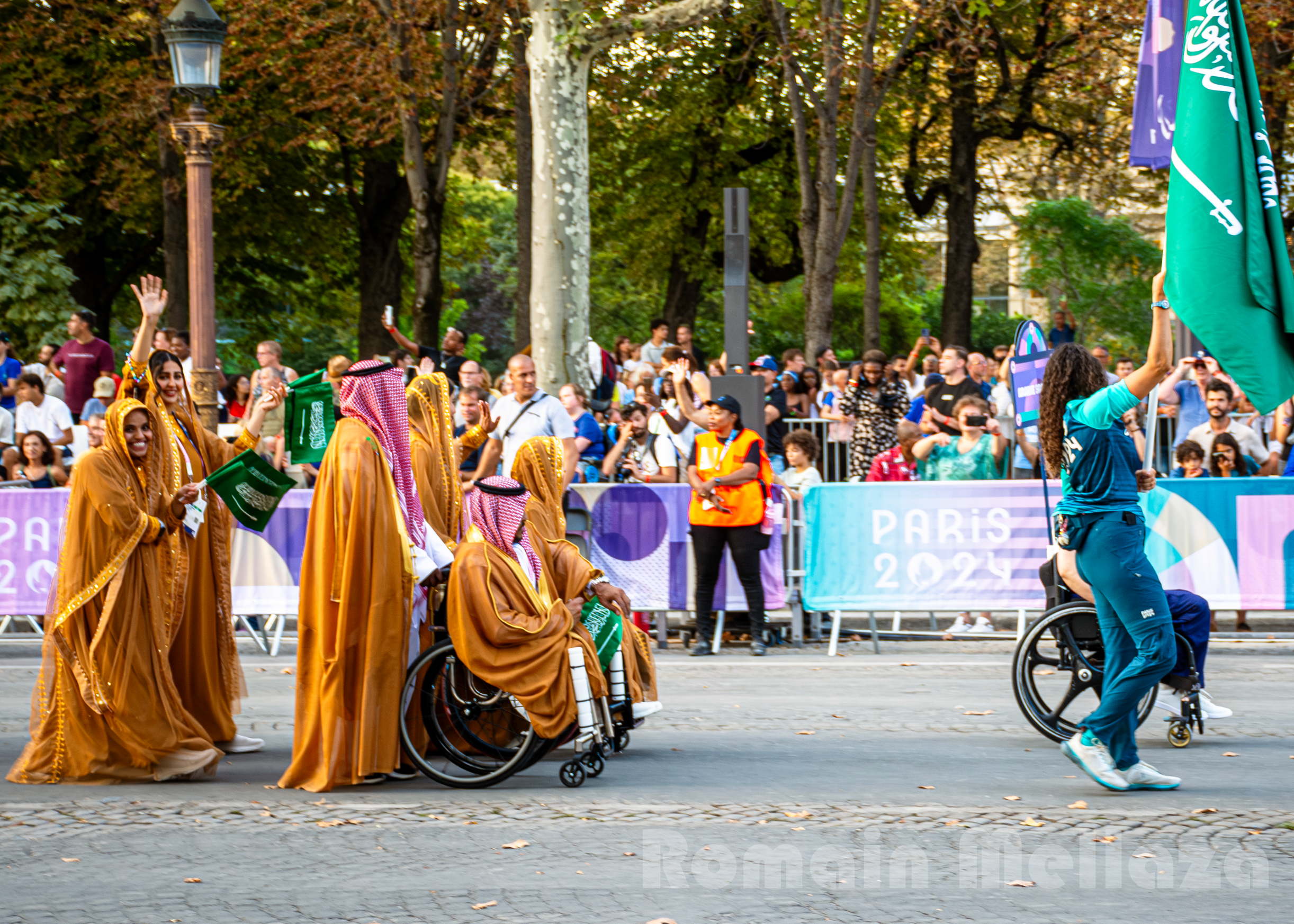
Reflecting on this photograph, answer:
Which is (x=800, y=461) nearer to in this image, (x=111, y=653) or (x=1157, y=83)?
(x=1157, y=83)

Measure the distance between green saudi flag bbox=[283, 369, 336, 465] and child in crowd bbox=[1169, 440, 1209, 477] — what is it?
7842mm

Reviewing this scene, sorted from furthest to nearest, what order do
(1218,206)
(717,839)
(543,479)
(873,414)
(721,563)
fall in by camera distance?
(873,414) < (721,563) < (543,479) < (1218,206) < (717,839)

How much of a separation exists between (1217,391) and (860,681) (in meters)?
5.14

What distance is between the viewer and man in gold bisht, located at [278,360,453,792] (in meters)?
7.02

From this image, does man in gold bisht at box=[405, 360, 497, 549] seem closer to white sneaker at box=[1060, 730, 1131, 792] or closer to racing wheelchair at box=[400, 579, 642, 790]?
racing wheelchair at box=[400, 579, 642, 790]

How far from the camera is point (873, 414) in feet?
49.1

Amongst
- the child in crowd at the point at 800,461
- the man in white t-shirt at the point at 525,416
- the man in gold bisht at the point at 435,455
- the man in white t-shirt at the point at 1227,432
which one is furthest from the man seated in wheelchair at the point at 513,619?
the man in white t-shirt at the point at 1227,432

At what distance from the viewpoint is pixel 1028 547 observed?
11.9 metres

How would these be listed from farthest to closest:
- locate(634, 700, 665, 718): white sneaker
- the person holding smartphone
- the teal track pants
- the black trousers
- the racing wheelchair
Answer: the person holding smartphone
the black trousers
locate(634, 700, 665, 718): white sneaker
the racing wheelchair
the teal track pants

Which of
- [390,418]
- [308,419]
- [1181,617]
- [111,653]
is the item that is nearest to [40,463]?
[111,653]

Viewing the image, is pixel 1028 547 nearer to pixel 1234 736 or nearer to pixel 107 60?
pixel 1234 736

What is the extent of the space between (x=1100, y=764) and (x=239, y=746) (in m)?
4.38

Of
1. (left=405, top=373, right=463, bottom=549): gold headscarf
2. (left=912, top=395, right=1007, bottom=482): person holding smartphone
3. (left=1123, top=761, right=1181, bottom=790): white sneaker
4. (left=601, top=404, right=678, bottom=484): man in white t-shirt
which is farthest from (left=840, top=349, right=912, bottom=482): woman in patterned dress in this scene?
(left=1123, top=761, right=1181, bottom=790): white sneaker

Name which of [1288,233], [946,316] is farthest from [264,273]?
[1288,233]
